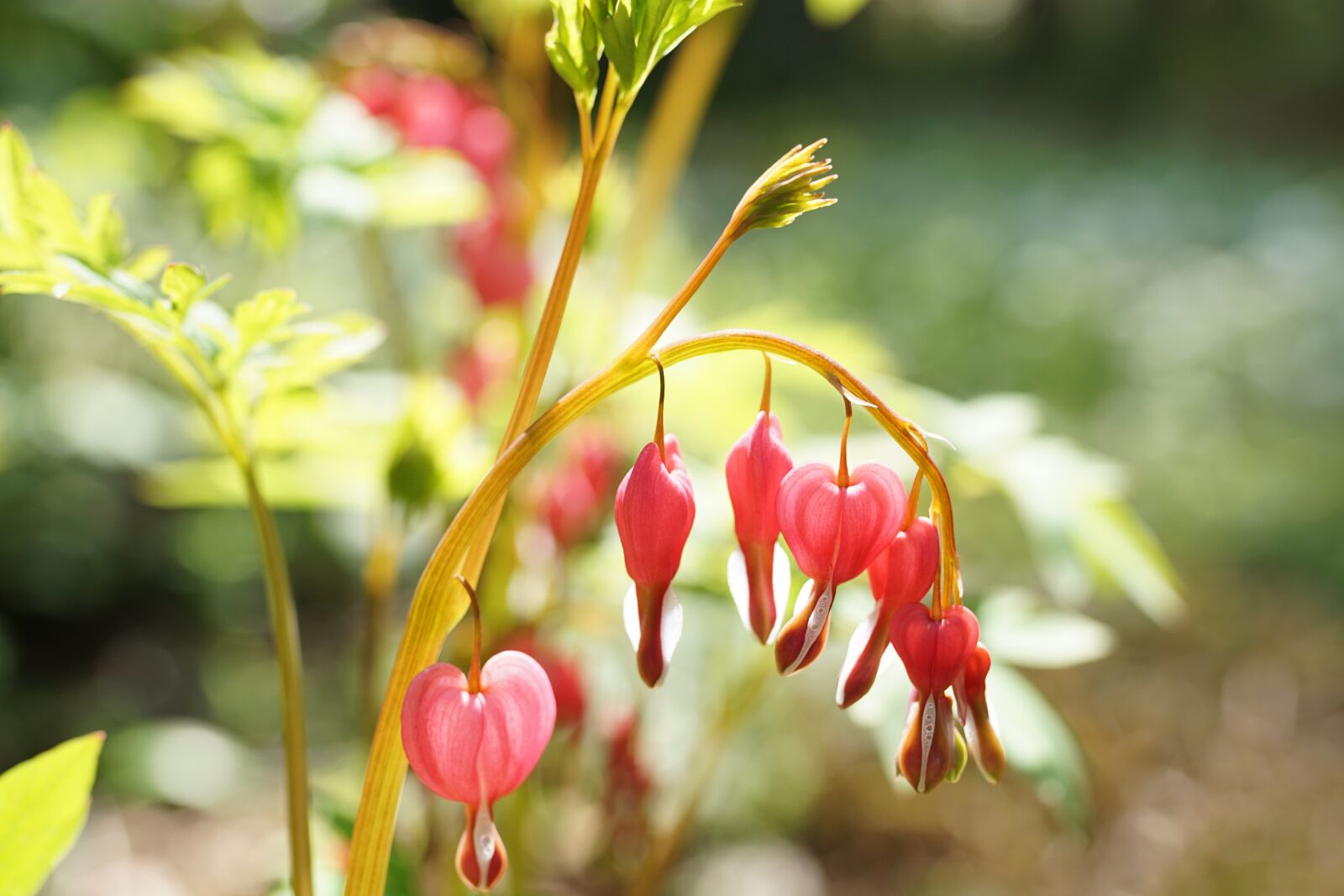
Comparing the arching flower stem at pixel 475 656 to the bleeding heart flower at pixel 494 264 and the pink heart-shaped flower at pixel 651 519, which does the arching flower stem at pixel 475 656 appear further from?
the bleeding heart flower at pixel 494 264

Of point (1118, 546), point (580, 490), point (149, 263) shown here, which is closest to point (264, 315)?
point (149, 263)

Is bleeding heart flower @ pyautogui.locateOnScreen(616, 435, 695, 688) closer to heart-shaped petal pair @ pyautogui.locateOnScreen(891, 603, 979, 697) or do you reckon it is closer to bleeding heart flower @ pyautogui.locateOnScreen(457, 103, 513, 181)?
heart-shaped petal pair @ pyautogui.locateOnScreen(891, 603, 979, 697)

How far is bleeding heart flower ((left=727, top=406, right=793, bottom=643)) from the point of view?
478mm

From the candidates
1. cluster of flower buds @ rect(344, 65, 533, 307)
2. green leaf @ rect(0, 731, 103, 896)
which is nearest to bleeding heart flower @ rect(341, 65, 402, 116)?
cluster of flower buds @ rect(344, 65, 533, 307)

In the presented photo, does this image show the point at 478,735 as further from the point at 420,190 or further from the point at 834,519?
the point at 420,190

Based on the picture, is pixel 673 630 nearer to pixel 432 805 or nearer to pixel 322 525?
pixel 432 805

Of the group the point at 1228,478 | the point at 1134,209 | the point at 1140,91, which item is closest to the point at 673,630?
the point at 1228,478

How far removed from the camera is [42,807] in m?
0.61

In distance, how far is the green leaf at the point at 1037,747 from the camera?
0.81 m

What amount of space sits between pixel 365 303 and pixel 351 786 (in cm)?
316

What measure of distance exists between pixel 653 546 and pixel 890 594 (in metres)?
0.11

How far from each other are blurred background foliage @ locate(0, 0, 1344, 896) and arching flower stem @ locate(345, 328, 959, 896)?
1.07 ft

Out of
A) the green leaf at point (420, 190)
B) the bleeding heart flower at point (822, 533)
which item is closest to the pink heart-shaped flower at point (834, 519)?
the bleeding heart flower at point (822, 533)

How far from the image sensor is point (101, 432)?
309cm
